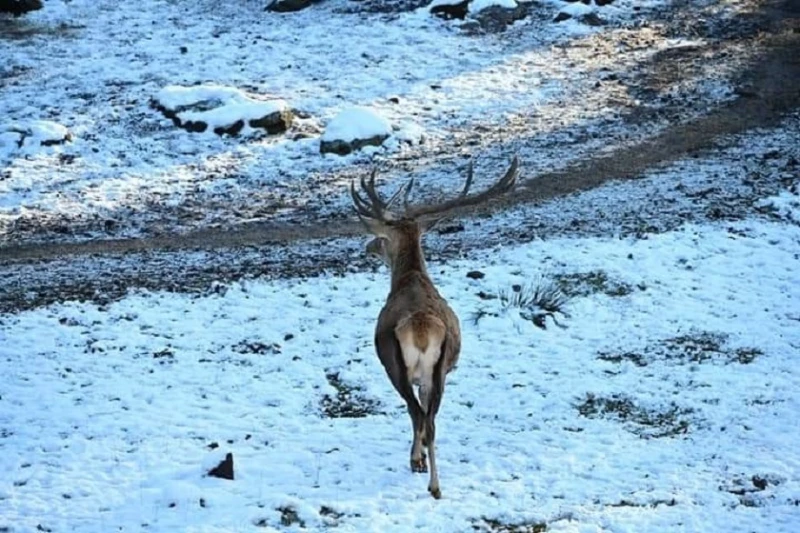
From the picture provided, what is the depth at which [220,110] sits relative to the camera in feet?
68.5

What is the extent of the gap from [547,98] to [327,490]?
48.3 ft

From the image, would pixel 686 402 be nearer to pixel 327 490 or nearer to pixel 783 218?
pixel 327 490

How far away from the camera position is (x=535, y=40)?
25.5 metres

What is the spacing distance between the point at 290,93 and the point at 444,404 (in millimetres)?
12614

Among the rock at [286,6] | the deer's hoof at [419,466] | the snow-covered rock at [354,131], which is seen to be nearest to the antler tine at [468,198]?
the deer's hoof at [419,466]

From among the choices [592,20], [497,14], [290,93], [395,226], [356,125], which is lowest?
[290,93]

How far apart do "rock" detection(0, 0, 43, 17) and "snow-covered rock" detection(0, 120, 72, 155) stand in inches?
342

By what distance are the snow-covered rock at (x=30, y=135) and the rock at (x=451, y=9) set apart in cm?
1010

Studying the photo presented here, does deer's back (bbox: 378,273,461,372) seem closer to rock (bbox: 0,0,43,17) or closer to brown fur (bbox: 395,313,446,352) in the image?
brown fur (bbox: 395,313,446,352)

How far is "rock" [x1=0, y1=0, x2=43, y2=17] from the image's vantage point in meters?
27.7

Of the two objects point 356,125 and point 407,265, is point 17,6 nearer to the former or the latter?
point 356,125

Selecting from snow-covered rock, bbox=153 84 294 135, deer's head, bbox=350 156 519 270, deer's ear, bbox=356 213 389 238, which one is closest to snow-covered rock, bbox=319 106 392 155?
snow-covered rock, bbox=153 84 294 135

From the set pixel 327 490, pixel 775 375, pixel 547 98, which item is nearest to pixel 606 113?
pixel 547 98

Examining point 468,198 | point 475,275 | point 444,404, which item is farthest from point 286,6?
point 444,404
